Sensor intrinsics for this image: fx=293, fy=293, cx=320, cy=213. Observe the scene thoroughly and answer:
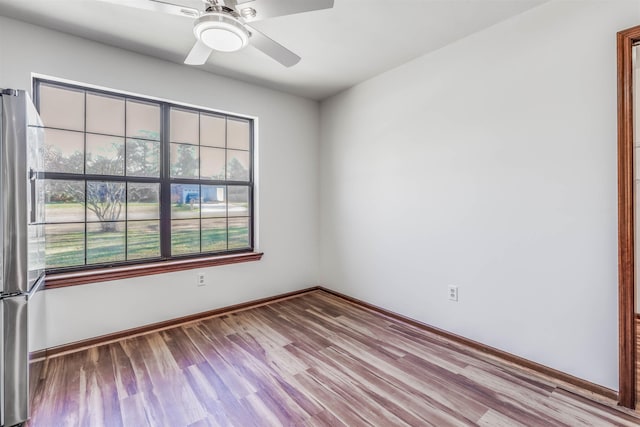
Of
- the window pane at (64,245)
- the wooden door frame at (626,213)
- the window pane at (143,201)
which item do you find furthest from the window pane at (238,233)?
the wooden door frame at (626,213)

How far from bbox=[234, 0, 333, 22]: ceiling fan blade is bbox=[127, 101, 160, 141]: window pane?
71.7 inches

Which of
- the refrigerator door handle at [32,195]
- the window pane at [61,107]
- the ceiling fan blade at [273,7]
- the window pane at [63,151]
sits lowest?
the refrigerator door handle at [32,195]

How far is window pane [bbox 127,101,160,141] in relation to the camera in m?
2.79

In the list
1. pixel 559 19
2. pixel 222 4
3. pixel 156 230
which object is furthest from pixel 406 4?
pixel 156 230

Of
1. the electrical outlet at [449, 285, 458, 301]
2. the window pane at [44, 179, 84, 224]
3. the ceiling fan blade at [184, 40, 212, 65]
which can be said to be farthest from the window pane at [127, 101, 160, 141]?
the electrical outlet at [449, 285, 458, 301]

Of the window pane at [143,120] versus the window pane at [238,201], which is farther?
the window pane at [238,201]

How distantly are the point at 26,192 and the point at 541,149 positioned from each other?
10.6 feet

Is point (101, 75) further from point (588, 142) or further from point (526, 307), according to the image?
point (526, 307)

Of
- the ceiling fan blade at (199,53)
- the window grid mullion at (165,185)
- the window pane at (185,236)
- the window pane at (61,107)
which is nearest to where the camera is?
the ceiling fan blade at (199,53)

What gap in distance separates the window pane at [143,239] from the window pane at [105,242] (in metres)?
0.06

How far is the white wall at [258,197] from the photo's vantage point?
2.29 m

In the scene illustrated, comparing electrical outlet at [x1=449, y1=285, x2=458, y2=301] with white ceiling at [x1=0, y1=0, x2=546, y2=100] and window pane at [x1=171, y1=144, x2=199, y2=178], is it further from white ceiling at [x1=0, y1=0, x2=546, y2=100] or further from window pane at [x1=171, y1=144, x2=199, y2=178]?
window pane at [x1=171, y1=144, x2=199, y2=178]

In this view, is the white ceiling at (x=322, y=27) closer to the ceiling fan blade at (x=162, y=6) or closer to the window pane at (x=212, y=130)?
the window pane at (x=212, y=130)

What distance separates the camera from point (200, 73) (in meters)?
3.05
